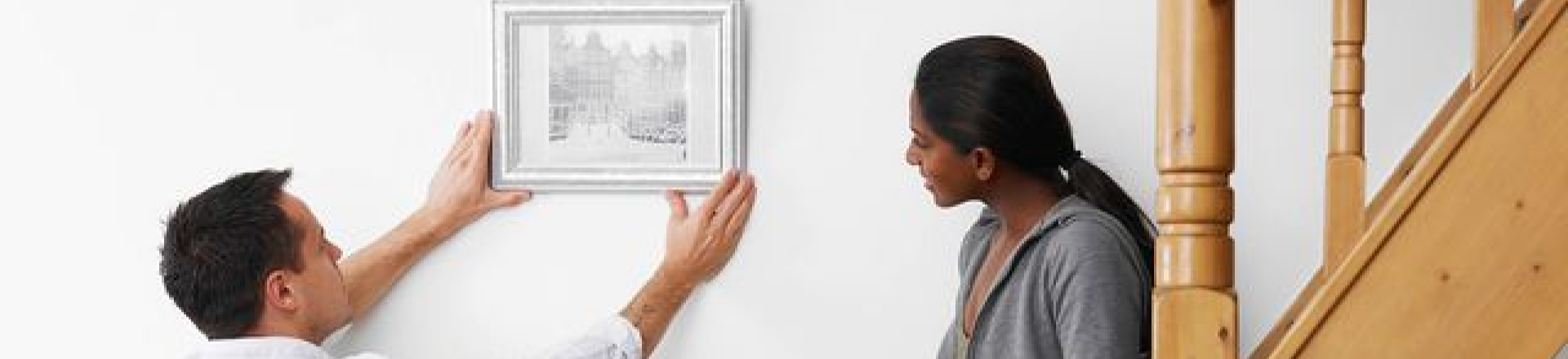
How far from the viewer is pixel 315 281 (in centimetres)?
233

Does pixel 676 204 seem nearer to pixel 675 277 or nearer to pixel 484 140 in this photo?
pixel 675 277

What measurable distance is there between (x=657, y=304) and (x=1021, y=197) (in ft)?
1.97

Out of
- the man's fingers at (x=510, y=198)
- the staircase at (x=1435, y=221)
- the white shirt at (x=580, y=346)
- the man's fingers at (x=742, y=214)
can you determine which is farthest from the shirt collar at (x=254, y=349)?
the staircase at (x=1435, y=221)

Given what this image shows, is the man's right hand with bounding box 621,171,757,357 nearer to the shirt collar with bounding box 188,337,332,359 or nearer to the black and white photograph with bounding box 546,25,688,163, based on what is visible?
the black and white photograph with bounding box 546,25,688,163

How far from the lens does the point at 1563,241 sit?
5.73 feet

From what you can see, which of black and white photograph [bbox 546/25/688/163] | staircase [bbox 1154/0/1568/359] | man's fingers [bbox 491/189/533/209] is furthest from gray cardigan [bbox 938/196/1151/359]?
man's fingers [bbox 491/189/533/209]

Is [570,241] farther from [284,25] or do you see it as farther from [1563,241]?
[1563,241]

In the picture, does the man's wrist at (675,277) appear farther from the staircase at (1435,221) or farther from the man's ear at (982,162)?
the staircase at (1435,221)

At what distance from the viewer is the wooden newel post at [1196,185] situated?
175 cm

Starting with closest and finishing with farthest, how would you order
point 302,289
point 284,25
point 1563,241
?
point 1563,241 < point 302,289 < point 284,25

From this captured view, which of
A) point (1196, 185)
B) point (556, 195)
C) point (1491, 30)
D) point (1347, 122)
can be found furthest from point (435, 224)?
point (1491, 30)

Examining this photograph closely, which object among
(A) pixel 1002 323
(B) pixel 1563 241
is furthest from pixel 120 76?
(B) pixel 1563 241

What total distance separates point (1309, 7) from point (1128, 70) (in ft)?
0.89

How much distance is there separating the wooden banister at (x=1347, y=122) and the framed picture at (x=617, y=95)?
100cm
